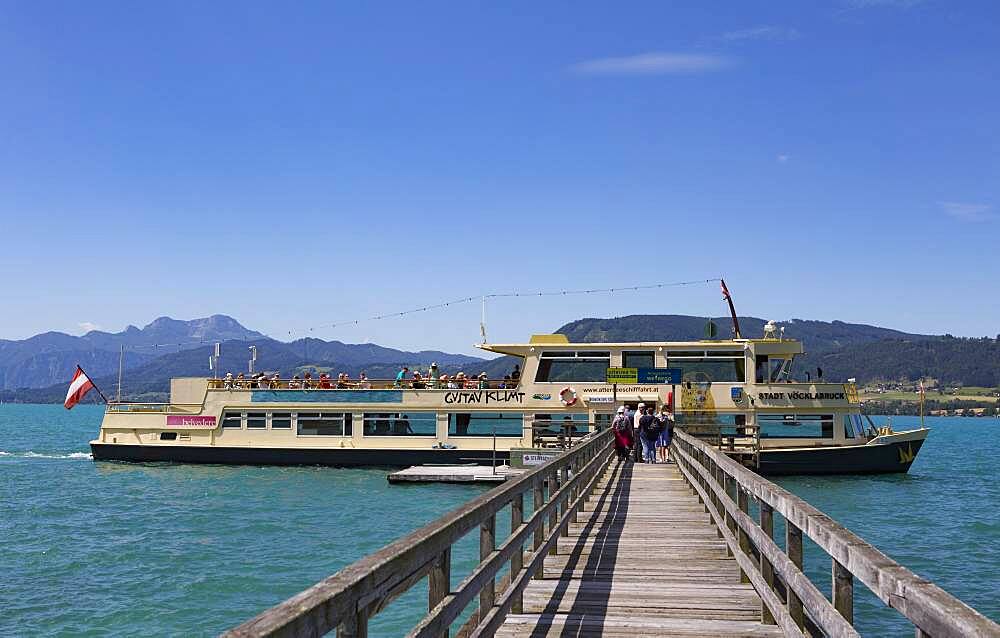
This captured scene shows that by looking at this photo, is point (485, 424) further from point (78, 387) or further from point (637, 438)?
point (78, 387)

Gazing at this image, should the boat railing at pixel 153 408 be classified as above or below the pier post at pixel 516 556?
above

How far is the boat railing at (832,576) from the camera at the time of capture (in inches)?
107

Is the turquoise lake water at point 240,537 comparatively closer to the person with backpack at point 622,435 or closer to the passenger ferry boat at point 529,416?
the passenger ferry boat at point 529,416

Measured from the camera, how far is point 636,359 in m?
31.9

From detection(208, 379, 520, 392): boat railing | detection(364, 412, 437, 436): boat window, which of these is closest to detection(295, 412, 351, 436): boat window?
detection(364, 412, 437, 436): boat window

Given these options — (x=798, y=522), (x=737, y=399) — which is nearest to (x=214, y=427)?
(x=737, y=399)

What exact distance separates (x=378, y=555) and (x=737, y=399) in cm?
2860

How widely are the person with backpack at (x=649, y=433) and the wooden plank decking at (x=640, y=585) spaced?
1069 cm

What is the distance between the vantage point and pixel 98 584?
16.5m

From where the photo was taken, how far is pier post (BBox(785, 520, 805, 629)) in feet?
16.9

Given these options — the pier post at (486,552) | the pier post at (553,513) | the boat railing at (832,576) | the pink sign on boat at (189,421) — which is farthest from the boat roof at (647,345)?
A: the pier post at (486,552)

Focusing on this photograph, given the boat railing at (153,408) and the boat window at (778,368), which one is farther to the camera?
the boat railing at (153,408)

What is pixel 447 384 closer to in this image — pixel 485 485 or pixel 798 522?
pixel 485 485

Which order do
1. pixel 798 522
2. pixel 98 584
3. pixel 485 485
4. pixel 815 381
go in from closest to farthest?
pixel 798 522, pixel 98 584, pixel 485 485, pixel 815 381
